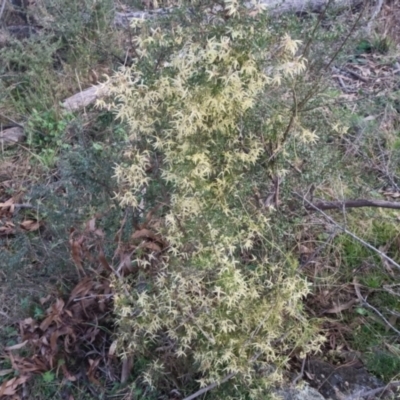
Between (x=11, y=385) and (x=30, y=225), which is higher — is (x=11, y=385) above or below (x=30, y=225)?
below

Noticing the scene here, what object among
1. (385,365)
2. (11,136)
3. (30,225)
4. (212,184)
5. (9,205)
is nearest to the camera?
(212,184)

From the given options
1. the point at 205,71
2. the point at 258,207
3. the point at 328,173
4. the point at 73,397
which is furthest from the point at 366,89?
the point at 73,397

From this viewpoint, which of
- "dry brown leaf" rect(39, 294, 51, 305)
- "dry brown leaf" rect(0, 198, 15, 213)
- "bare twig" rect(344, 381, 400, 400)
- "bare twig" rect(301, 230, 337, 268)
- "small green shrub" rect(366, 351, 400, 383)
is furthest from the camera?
"dry brown leaf" rect(0, 198, 15, 213)

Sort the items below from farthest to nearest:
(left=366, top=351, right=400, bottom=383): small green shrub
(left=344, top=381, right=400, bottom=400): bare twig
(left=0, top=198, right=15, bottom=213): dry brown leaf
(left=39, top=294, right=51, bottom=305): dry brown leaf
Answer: (left=0, top=198, right=15, bottom=213): dry brown leaf
(left=39, top=294, right=51, bottom=305): dry brown leaf
(left=366, top=351, right=400, bottom=383): small green shrub
(left=344, top=381, right=400, bottom=400): bare twig

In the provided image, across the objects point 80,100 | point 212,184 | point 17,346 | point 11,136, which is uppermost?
point 212,184

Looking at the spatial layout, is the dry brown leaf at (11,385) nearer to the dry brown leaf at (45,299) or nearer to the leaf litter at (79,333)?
the leaf litter at (79,333)

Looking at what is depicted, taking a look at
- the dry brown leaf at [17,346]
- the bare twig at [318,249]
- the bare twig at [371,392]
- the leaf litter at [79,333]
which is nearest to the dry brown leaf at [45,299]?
the leaf litter at [79,333]

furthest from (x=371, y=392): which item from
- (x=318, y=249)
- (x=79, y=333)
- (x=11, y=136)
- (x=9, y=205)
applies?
(x=11, y=136)

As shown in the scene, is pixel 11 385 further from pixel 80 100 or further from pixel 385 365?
pixel 80 100

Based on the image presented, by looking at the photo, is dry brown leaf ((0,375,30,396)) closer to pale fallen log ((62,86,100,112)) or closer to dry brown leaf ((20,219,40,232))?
dry brown leaf ((20,219,40,232))

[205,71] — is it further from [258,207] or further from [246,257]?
[246,257]

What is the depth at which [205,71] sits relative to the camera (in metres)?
2.22

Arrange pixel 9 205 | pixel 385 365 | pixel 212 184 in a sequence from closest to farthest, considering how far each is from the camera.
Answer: pixel 212 184, pixel 385 365, pixel 9 205

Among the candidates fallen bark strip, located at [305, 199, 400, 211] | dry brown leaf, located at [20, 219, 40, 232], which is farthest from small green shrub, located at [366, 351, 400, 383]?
dry brown leaf, located at [20, 219, 40, 232]
